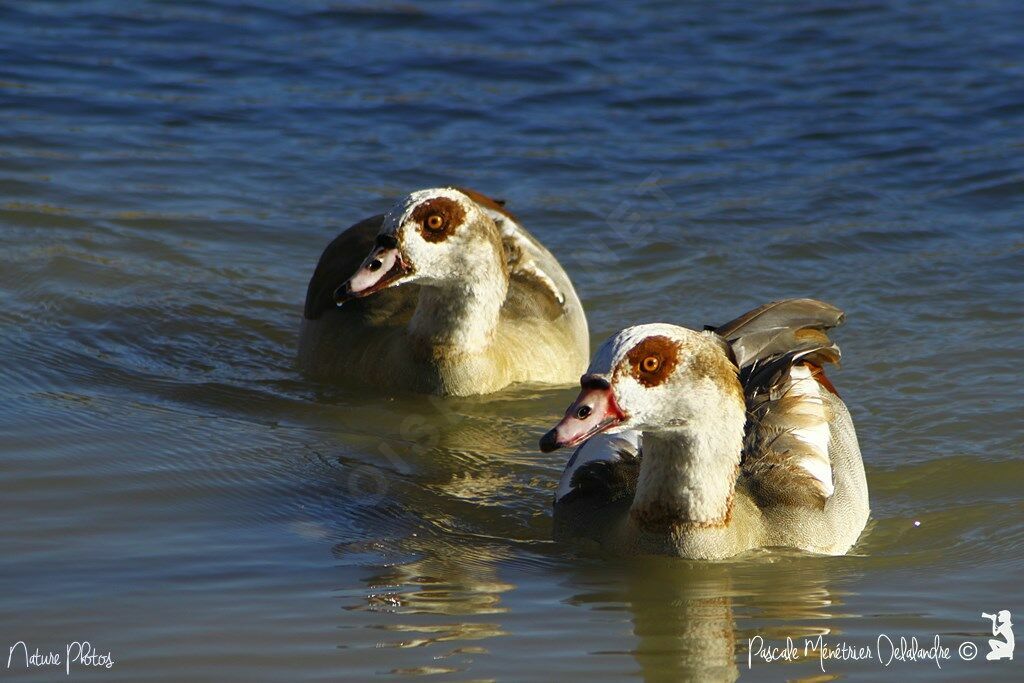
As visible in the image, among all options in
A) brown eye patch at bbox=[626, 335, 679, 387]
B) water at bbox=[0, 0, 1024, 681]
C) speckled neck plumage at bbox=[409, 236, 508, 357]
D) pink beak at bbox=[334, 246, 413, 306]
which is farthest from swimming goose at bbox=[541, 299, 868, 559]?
speckled neck plumage at bbox=[409, 236, 508, 357]

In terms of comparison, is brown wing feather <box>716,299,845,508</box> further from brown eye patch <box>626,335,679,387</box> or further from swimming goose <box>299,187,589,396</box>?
swimming goose <box>299,187,589,396</box>

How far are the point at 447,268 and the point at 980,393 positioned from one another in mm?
3078

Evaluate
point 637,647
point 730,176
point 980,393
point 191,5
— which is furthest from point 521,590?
point 191,5

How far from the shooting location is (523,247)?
403 inches

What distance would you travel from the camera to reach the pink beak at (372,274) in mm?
8891

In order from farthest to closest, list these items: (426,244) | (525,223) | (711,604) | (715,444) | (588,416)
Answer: (525,223) < (426,244) < (715,444) < (711,604) < (588,416)

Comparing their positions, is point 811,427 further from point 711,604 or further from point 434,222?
point 434,222

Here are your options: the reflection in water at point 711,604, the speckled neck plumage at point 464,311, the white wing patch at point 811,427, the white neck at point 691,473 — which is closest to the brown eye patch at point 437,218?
the speckled neck plumage at point 464,311

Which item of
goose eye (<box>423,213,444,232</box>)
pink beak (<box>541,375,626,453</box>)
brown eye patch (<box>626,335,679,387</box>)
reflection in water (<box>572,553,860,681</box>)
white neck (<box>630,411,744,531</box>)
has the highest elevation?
goose eye (<box>423,213,444,232</box>)

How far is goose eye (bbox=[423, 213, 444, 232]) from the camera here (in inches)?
356

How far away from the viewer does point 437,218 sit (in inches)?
357

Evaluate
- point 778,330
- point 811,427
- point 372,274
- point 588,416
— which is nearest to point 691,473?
point 588,416

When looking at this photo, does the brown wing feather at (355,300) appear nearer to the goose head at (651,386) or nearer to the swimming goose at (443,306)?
the swimming goose at (443,306)

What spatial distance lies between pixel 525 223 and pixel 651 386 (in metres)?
6.33
